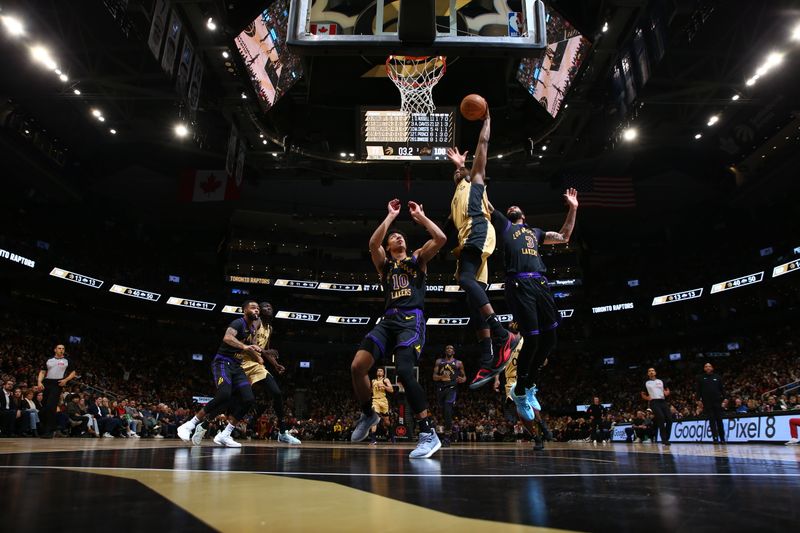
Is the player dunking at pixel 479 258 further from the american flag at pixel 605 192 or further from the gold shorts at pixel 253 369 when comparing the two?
the american flag at pixel 605 192

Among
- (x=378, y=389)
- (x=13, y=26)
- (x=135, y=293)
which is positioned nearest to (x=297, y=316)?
(x=135, y=293)

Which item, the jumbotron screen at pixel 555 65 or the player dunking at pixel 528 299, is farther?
the jumbotron screen at pixel 555 65

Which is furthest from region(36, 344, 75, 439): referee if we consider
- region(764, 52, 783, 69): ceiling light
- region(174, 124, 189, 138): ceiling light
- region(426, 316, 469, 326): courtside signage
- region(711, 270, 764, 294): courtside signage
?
region(711, 270, 764, 294): courtside signage

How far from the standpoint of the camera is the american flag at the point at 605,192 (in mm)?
21844

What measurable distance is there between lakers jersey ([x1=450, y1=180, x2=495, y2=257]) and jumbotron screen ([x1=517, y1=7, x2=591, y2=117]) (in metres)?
8.80

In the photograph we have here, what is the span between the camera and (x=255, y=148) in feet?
67.9

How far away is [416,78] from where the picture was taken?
496 inches

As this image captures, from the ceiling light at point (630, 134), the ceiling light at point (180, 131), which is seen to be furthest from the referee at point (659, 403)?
A: the ceiling light at point (180, 131)

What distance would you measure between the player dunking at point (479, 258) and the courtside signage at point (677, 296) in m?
29.8

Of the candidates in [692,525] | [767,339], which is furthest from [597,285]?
[692,525]

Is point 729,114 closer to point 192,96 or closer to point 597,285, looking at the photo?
point 597,285

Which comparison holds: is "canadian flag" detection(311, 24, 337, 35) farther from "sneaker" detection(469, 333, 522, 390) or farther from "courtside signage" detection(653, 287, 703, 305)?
"courtside signage" detection(653, 287, 703, 305)

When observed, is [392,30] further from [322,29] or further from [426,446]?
[426,446]

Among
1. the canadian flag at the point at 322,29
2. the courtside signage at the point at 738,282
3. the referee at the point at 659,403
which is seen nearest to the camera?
the canadian flag at the point at 322,29
